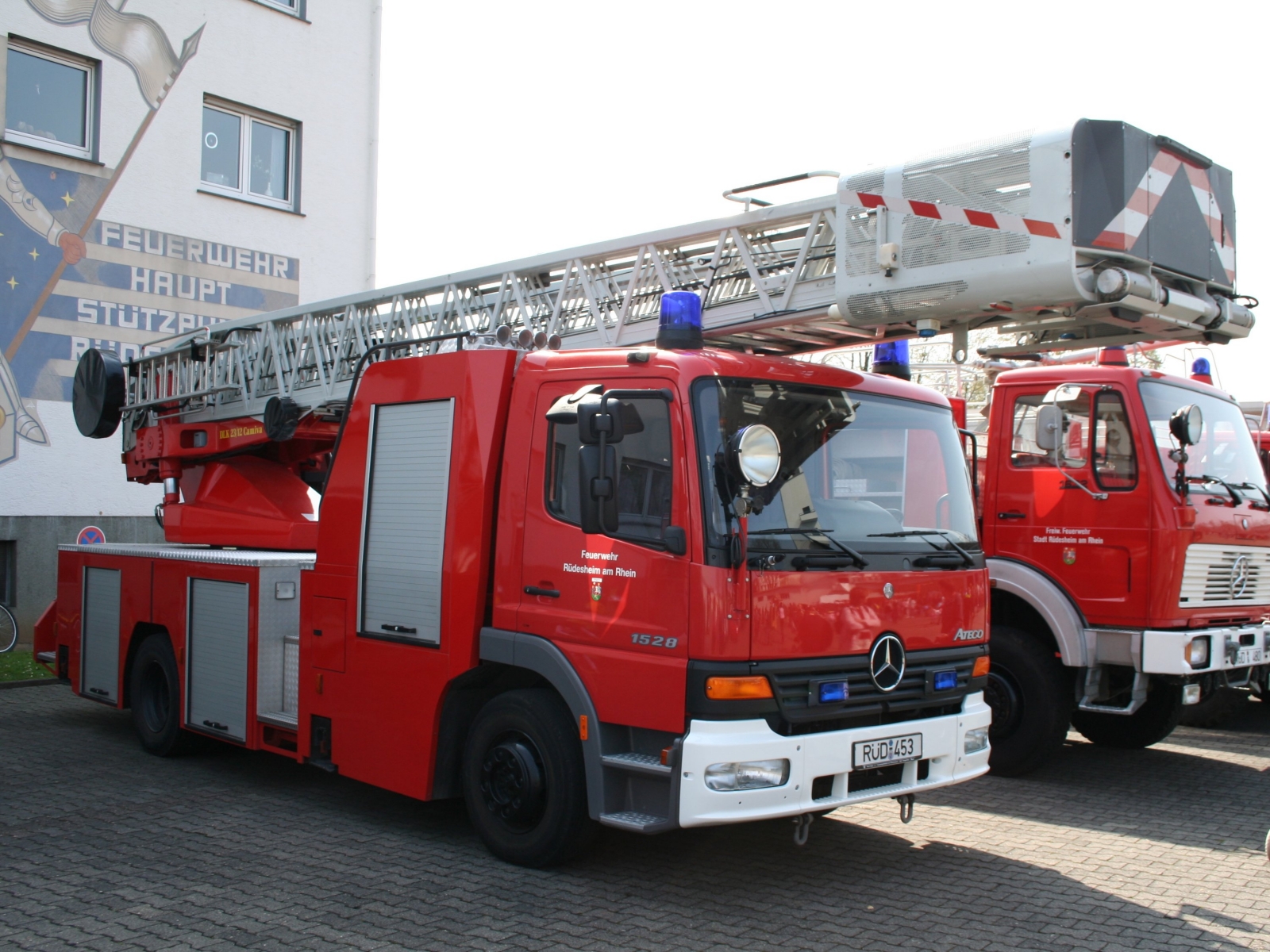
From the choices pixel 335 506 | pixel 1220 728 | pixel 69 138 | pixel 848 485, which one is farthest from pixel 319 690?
pixel 69 138

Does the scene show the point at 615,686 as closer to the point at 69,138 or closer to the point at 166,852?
the point at 166,852

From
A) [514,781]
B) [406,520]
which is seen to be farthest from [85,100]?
[514,781]

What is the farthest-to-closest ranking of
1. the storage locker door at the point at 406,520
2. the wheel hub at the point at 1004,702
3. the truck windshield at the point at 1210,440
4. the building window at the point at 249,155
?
1. the building window at the point at 249,155
2. the wheel hub at the point at 1004,702
3. the truck windshield at the point at 1210,440
4. the storage locker door at the point at 406,520

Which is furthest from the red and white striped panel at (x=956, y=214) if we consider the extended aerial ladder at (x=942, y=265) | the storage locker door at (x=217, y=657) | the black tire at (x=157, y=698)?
the black tire at (x=157, y=698)

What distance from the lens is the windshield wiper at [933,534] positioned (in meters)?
5.09

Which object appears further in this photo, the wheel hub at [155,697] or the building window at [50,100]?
the building window at [50,100]

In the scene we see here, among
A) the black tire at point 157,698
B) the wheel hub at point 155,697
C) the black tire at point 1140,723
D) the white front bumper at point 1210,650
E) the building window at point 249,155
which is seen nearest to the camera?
the white front bumper at point 1210,650

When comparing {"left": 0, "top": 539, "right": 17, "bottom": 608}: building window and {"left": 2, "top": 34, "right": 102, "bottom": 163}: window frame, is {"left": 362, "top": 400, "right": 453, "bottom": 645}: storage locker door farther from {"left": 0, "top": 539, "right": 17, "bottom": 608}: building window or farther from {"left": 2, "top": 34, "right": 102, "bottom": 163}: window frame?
{"left": 2, "top": 34, "right": 102, "bottom": 163}: window frame

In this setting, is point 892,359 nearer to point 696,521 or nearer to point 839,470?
point 839,470

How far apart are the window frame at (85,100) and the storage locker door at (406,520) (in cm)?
963

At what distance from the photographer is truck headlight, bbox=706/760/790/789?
4449 millimetres

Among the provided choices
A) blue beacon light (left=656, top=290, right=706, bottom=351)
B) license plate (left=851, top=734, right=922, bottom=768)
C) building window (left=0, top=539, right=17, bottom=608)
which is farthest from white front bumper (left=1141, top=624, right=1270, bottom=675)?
building window (left=0, top=539, right=17, bottom=608)

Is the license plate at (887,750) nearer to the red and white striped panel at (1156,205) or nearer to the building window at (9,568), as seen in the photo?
the red and white striped panel at (1156,205)

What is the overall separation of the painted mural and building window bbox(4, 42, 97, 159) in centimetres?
34
